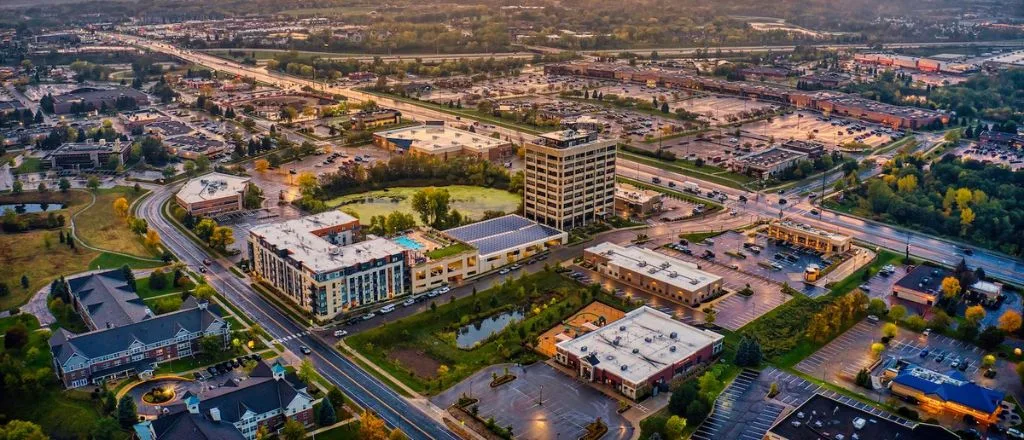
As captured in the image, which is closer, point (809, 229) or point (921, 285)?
point (921, 285)

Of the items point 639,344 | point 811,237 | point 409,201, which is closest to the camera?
→ point 639,344

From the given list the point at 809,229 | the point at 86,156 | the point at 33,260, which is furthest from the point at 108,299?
the point at 809,229

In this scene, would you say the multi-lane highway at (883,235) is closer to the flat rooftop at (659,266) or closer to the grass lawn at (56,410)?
the flat rooftop at (659,266)

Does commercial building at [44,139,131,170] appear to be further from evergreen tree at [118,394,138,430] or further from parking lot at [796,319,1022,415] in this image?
parking lot at [796,319,1022,415]

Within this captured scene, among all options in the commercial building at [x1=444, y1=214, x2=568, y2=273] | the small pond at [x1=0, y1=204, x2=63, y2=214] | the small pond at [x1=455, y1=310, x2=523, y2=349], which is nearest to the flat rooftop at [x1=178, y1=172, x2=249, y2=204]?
the small pond at [x1=0, y1=204, x2=63, y2=214]

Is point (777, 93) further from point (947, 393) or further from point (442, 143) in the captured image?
point (947, 393)

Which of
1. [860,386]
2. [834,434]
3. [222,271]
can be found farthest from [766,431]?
[222,271]
